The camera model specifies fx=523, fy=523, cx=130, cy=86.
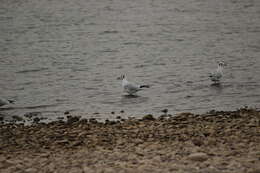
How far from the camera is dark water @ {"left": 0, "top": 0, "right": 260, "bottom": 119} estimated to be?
1600 centimetres

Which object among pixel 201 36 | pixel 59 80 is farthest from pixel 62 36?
pixel 59 80

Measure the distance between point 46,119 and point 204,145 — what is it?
5.45 m

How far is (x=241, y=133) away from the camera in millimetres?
10242

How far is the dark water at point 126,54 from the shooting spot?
16.0 metres

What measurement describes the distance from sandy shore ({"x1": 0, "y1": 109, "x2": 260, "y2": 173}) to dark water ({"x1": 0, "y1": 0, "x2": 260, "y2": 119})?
2.48m

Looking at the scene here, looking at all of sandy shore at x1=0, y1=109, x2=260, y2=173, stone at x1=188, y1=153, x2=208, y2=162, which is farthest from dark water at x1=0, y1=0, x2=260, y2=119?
stone at x1=188, y1=153, x2=208, y2=162

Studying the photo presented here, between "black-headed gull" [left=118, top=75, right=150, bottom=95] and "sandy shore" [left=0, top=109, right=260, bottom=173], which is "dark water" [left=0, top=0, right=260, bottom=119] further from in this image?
"sandy shore" [left=0, top=109, right=260, bottom=173]

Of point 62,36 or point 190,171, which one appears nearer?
point 190,171

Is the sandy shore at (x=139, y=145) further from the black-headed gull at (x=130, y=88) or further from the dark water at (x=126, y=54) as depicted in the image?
the black-headed gull at (x=130, y=88)

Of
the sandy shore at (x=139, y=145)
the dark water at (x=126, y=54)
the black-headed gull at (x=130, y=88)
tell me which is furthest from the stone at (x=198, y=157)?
the black-headed gull at (x=130, y=88)

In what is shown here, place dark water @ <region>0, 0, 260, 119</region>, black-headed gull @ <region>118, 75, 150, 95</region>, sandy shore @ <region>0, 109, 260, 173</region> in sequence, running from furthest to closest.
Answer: black-headed gull @ <region>118, 75, 150, 95</region>, dark water @ <region>0, 0, 260, 119</region>, sandy shore @ <region>0, 109, 260, 173</region>

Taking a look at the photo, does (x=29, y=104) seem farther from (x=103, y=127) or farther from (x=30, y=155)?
(x=30, y=155)

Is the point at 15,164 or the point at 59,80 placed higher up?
the point at 59,80

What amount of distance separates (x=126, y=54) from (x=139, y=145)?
46.2 ft
